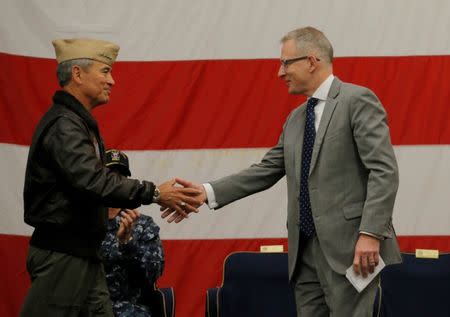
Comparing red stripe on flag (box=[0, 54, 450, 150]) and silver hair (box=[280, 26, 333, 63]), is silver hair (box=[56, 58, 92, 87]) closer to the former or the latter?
silver hair (box=[280, 26, 333, 63])

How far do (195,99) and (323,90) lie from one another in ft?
4.48

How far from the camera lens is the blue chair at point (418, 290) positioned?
13.1ft

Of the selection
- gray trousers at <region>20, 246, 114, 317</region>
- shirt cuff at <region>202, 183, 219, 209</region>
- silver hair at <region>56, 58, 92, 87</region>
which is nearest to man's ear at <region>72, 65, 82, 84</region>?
silver hair at <region>56, 58, 92, 87</region>

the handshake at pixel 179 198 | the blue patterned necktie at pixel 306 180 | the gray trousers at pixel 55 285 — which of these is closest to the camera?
the gray trousers at pixel 55 285

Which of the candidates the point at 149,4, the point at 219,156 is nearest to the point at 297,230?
the point at 219,156

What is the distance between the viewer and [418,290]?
4000 millimetres

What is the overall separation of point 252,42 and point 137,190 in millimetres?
1626

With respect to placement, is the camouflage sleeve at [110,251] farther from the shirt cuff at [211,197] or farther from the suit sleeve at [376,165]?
the suit sleeve at [376,165]

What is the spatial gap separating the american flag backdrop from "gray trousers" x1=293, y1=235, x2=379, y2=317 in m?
1.23

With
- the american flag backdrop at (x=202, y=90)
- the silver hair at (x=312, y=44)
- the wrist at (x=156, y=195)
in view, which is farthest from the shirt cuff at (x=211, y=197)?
the american flag backdrop at (x=202, y=90)

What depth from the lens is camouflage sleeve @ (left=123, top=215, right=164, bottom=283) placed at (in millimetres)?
3551

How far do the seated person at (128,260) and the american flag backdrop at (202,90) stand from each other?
2.47 ft

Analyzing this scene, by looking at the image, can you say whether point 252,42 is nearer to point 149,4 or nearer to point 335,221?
point 149,4

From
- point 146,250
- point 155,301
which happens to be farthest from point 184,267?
point 146,250
